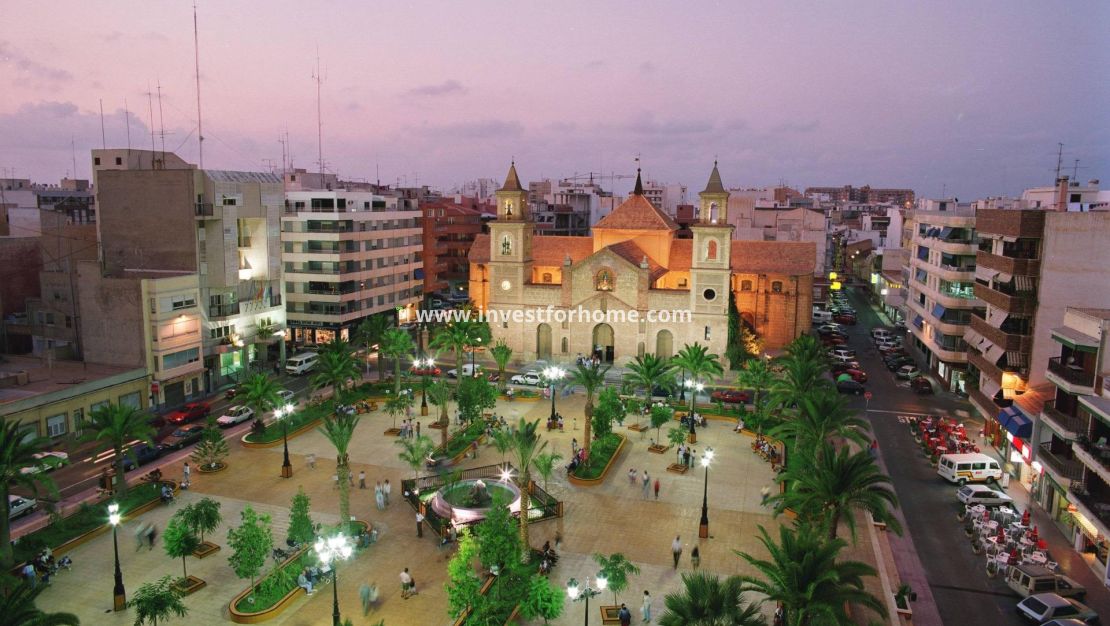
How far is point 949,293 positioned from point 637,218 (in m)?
27.1

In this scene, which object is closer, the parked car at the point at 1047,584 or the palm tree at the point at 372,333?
the parked car at the point at 1047,584

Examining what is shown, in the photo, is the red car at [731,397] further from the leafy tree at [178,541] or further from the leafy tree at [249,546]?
the leafy tree at [178,541]

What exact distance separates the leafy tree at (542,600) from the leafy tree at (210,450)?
23.5 metres

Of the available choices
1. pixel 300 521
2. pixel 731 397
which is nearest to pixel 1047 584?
pixel 731 397

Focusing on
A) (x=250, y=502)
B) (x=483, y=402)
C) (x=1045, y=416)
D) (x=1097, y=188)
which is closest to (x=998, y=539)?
(x=1045, y=416)

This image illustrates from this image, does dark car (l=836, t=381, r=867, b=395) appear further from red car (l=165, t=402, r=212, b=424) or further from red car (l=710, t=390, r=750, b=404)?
red car (l=165, t=402, r=212, b=424)

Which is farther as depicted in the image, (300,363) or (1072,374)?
(300,363)

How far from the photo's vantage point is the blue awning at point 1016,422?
3925 cm

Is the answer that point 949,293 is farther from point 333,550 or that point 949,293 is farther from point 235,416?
point 235,416

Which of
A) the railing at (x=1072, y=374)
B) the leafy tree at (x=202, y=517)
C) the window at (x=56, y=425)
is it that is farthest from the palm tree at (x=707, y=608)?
the window at (x=56, y=425)

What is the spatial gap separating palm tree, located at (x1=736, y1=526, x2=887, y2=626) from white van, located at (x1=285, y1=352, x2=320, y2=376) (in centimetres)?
4883

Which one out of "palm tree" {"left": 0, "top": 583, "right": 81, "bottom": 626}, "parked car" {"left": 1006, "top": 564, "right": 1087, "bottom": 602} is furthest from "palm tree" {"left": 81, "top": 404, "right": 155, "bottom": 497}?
"parked car" {"left": 1006, "top": 564, "right": 1087, "bottom": 602}

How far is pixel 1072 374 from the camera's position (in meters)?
35.1

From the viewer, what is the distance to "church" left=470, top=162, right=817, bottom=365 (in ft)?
209
